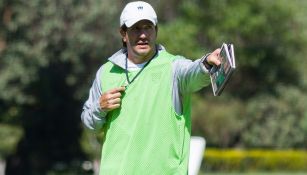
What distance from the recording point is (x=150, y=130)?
6301mm

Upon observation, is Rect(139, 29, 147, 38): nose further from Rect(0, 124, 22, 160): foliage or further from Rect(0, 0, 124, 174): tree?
Rect(0, 124, 22, 160): foliage

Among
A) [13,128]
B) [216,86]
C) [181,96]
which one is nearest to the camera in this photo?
[216,86]

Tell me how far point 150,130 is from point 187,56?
40.1 metres

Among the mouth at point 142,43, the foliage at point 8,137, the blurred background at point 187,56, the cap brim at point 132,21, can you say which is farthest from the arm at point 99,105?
the foliage at point 8,137

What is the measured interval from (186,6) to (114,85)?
141ft

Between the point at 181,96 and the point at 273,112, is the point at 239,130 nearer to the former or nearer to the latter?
the point at 273,112

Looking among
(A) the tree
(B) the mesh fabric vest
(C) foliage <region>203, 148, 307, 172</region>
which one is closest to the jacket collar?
(B) the mesh fabric vest

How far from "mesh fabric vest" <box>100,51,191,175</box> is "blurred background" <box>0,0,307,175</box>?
21.2 m

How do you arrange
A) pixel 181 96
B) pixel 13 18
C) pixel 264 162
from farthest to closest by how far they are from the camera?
pixel 264 162 < pixel 13 18 < pixel 181 96

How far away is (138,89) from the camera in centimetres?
639

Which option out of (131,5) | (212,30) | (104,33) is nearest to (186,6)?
(212,30)

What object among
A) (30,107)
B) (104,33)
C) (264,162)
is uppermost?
(104,33)

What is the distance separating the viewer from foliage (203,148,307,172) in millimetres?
45375

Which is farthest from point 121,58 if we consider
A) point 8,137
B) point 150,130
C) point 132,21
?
point 8,137
